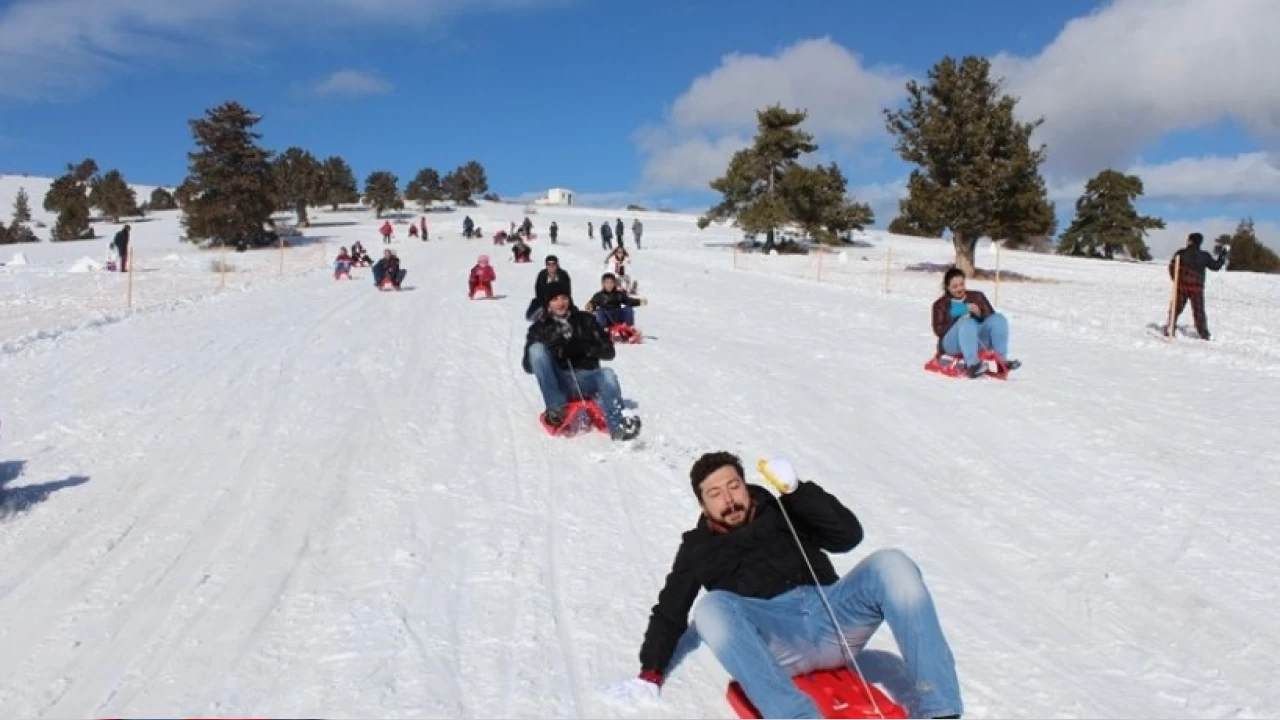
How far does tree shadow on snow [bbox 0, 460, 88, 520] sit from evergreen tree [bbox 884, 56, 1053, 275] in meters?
31.5

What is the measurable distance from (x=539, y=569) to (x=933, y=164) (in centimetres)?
3329

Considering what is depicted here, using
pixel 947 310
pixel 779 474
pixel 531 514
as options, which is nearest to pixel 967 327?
pixel 947 310

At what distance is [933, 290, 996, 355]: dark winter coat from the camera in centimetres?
1112

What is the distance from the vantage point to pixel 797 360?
1252 centimetres

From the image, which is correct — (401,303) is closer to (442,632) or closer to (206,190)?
(442,632)

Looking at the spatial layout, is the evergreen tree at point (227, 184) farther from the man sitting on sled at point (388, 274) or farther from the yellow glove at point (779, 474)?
the yellow glove at point (779, 474)

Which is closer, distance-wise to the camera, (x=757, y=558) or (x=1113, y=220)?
(x=757, y=558)

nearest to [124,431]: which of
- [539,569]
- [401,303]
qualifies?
[539,569]

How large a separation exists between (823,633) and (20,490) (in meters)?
5.56

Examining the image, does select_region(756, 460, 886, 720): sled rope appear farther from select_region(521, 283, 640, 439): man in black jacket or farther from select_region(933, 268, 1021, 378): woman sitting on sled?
select_region(933, 268, 1021, 378): woman sitting on sled

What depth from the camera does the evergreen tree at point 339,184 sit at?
309 ft

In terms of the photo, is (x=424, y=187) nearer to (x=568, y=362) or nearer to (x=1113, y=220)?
(x=1113, y=220)

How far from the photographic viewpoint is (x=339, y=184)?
9750 centimetres

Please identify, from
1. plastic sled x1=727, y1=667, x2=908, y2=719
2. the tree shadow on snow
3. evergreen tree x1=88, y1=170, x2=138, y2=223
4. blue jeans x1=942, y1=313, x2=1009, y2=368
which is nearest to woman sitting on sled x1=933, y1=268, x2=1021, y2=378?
blue jeans x1=942, y1=313, x2=1009, y2=368
